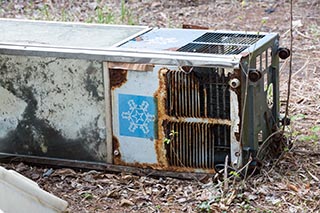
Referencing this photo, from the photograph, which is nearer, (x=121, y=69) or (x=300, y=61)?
(x=121, y=69)

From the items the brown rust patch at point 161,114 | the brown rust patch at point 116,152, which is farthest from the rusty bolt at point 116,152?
the brown rust patch at point 161,114

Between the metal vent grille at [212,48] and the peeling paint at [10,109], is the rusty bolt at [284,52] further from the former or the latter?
the peeling paint at [10,109]

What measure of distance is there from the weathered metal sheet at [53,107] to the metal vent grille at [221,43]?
0.54 m

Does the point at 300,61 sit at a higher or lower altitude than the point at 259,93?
lower

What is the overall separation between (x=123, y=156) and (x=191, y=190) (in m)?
0.43

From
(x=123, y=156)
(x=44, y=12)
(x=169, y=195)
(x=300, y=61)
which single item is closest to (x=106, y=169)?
(x=123, y=156)

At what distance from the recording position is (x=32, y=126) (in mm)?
4508

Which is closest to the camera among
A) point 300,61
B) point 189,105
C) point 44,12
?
point 189,105

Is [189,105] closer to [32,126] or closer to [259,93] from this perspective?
[259,93]

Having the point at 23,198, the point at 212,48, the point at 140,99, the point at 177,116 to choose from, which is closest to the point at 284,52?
the point at 212,48

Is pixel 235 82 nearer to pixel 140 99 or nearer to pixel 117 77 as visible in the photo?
pixel 140 99

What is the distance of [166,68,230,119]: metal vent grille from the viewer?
412 centimetres

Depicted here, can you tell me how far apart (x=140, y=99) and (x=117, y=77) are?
17 centimetres

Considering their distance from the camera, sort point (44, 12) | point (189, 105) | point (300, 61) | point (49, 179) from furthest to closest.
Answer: point (44, 12)
point (300, 61)
point (49, 179)
point (189, 105)
